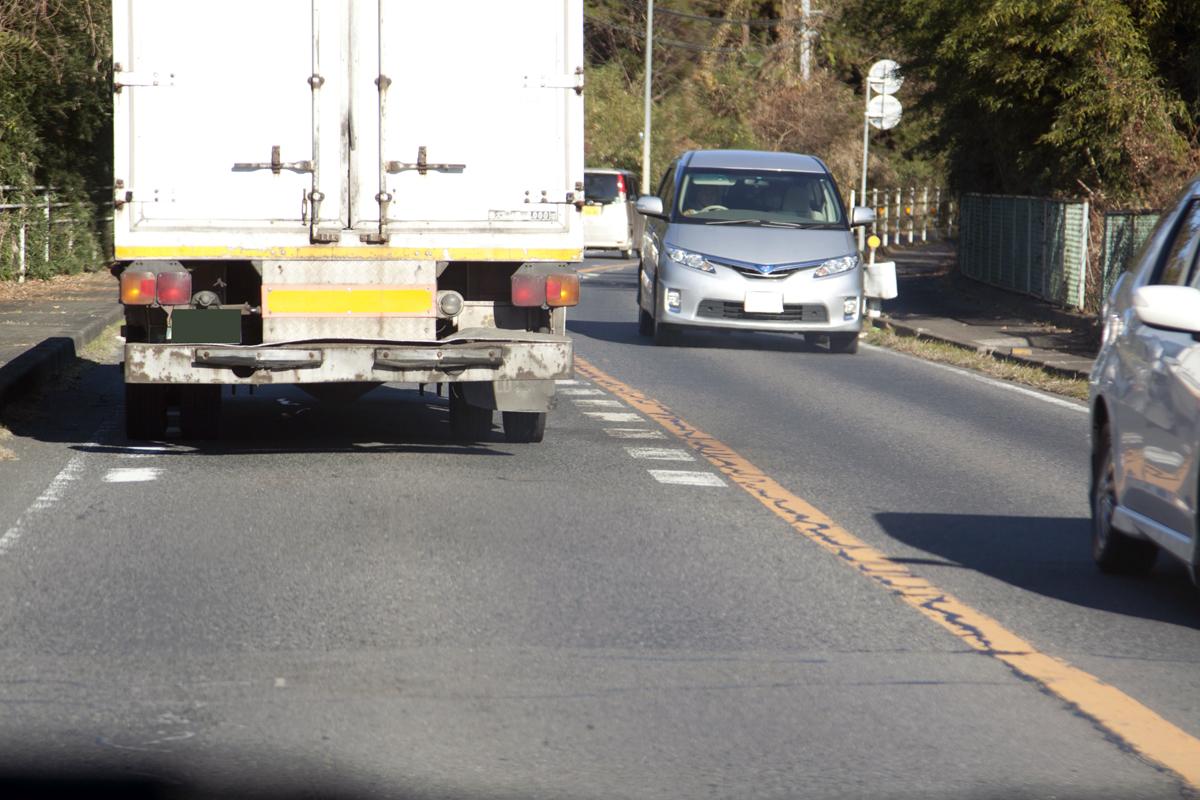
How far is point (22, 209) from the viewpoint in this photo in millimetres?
25734

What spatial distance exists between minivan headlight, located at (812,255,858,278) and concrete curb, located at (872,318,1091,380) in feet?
5.25

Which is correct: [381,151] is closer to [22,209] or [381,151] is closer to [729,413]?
[729,413]

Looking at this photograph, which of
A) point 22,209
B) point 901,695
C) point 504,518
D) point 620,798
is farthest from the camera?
point 22,209

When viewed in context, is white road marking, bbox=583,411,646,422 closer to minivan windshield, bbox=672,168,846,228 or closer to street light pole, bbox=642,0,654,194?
minivan windshield, bbox=672,168,846,228

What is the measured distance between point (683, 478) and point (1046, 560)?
8.66 feet

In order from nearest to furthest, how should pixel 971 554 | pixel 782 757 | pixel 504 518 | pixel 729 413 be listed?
1. pixel 782 757
2. pixel 971 554
3. pixel 504 518
4. pixel 729 413

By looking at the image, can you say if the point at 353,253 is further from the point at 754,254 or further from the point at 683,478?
the point at 754,254

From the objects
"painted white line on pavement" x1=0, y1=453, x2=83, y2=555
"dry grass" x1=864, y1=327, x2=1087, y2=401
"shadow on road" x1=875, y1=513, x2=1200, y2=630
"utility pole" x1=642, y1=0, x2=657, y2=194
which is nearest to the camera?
"shadow on road" x1=875, y1=513, x2=1200, y2=630

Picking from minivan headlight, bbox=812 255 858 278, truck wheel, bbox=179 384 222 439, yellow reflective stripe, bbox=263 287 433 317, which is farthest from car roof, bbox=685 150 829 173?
yellow reflective stripe, bbox=263 287 433 317

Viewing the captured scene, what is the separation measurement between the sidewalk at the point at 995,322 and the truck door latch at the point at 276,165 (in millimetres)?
8805

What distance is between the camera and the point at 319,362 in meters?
10.5

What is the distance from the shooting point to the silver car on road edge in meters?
6.64

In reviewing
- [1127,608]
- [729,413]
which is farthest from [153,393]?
[1127,608]

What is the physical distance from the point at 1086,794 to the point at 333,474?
612 cm
